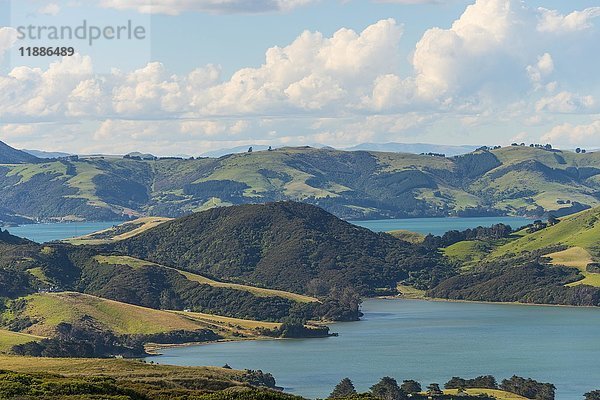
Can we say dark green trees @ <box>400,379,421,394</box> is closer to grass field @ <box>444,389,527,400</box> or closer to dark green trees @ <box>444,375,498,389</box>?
grass field @ <box>444,389,527,400</box>

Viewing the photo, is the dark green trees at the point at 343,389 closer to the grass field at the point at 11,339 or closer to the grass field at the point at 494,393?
the grass field at the point at 494,393

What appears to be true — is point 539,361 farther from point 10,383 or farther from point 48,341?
point 10,383

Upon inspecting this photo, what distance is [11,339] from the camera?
18362cm

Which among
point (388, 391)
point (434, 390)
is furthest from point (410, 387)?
point (388, 391)

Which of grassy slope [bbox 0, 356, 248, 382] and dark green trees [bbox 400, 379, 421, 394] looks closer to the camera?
grassy slope [bbox 0, 356, 248, 382]

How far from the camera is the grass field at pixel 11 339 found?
177 meters

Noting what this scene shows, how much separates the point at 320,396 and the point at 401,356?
42679 mm

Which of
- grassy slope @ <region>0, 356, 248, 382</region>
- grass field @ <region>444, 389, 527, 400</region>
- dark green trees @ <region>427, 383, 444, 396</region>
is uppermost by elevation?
grassy slope @ <region>0, 356, 248, 382</region>

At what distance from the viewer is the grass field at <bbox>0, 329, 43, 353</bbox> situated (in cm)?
17738

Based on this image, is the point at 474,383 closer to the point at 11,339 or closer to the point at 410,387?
the point at 410,387

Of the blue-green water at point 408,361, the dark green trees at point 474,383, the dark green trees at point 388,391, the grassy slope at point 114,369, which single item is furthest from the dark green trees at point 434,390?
the grassy slope at point 114,369

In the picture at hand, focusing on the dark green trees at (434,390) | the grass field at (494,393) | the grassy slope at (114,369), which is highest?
the grassy slope at (114,369)

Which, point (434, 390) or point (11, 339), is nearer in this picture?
point (434, 390)

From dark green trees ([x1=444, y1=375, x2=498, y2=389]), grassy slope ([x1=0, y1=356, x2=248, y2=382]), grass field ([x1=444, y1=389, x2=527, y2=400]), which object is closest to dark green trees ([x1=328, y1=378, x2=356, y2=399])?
grass field ([x1=444, y1=389, x2=527, y2=400])
